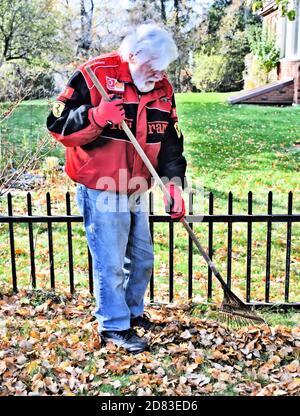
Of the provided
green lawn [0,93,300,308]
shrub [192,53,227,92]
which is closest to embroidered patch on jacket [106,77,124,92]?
green lawn [0,93,300,308]

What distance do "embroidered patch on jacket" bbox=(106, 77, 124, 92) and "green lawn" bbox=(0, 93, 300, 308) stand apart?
1.94 meters

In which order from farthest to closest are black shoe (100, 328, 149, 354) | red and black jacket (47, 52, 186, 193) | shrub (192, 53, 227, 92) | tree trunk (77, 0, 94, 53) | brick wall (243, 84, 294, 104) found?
brick wall (243, 84, 294, 104)
shrub (192, 53, 227, 92)
tree trunk (77, 0, 94, 53)
black shoe (100, 328, 149, 354)
red and black jacket (47, 52, 186, 193)

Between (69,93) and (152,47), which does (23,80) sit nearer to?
(69,93)

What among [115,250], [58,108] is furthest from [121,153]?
[115,250]

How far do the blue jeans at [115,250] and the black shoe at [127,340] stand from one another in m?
0.04

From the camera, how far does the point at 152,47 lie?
2.77 meters

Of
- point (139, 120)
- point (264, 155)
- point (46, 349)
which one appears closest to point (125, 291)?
point (46, 349)

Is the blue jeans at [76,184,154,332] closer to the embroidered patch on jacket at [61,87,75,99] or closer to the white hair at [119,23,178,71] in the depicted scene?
the embroidered patch on jacket at [61,87,75,99]

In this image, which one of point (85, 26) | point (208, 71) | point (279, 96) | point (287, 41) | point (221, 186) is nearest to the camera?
point (221, 186)

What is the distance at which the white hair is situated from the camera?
2770 mm

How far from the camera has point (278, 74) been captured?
14945 millimetres

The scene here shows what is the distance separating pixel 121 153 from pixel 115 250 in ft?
1.83

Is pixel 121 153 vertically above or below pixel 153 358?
above

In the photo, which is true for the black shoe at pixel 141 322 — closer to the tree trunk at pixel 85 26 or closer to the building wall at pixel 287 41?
the tree trunk at pixel 85 26
